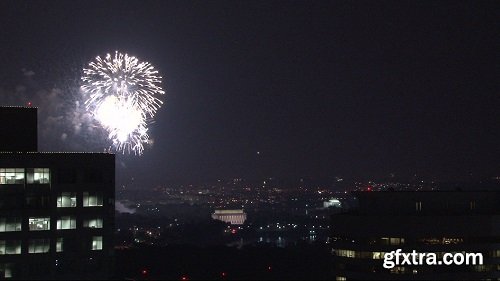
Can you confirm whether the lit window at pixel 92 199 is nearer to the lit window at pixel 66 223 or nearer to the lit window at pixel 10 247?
the lit window at pixel 66 223

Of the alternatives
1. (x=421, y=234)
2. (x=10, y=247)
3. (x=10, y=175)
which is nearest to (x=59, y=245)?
(x=10, y=247)

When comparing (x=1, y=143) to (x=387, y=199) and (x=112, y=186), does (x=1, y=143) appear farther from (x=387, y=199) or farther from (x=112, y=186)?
(x=387, y=199)

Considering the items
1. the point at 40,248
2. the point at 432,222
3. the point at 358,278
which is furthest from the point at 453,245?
the point at 40,248

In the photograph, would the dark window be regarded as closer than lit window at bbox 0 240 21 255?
No

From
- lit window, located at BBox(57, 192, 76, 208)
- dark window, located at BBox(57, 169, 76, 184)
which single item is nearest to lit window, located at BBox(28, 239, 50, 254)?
lit window, located at BBox(57, 192, 76, 208)

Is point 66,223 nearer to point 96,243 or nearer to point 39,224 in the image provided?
point 39,224

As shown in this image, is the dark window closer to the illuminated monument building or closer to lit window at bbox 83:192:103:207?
the illuminated monument building

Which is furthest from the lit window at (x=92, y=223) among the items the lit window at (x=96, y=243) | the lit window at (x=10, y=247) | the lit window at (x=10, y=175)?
the lit window at (x=10, y=175)
